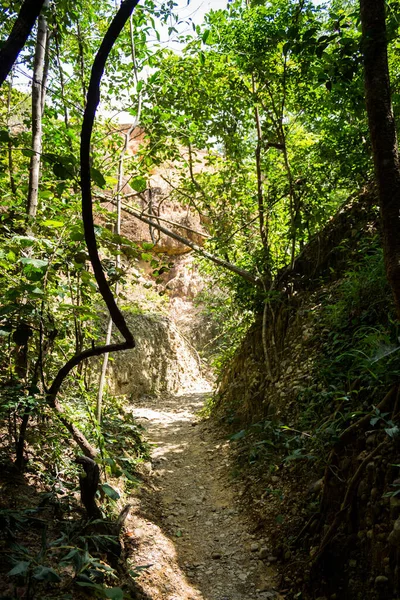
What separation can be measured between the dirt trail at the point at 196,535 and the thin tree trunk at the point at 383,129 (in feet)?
7.78

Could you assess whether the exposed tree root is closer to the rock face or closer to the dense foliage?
the dense foliage

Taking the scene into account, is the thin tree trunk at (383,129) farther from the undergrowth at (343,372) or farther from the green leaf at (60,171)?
the green leaf at (60,171)

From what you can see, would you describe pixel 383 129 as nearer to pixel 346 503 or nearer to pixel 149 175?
pixel 346 503

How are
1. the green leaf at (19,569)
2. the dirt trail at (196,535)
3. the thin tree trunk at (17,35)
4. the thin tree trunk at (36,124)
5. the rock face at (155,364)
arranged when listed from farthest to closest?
the rock face at (155,364)
the thin tree trunk at (36,124)
the dirt trail at (196,535)
the green leaf at (19,569)
the thin tree trunk at (17,35)

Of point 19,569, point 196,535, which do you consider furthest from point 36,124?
point 196,535

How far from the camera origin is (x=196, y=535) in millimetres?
3623

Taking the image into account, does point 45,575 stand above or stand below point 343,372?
below

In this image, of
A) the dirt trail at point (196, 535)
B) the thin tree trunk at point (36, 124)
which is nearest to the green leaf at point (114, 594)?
the dirt trail at point (196, 535)

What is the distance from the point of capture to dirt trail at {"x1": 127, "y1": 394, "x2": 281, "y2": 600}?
287 centimetres

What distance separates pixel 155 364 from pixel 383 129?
28.3 feet

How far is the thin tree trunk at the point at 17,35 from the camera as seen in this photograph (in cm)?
112

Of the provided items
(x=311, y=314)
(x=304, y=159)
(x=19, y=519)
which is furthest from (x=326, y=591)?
(x=304, y=159)

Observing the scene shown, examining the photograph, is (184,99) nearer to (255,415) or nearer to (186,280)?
(255,415)

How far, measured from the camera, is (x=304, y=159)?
19.8 ft
